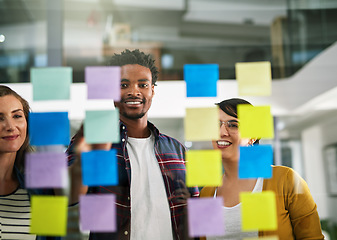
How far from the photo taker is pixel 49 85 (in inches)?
33.2

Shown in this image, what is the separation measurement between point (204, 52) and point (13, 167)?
2.28ft

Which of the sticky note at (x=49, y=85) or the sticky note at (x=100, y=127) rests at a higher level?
the sticky note at (x=49, y=85)

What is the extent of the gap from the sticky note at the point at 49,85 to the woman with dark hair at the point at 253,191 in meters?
0.42

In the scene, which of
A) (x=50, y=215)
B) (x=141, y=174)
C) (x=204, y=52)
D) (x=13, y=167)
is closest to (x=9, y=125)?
(x=13, y=167)

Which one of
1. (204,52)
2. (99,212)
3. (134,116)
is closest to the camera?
(99,212)

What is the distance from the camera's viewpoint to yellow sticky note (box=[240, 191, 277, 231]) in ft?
2.74

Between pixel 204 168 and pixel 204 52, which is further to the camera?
pixel 204 52

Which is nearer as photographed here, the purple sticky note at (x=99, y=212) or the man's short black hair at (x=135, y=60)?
the purple sticky note at (x=99, y=212)

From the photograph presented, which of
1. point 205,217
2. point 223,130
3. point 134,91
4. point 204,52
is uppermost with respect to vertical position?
point 204,52

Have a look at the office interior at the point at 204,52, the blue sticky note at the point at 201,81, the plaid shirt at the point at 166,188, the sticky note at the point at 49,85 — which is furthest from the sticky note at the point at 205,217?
the sticky note at the point at 49,85

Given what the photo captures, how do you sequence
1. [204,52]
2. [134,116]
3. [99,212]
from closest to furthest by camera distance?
[99,212], [134,116], [204,52]

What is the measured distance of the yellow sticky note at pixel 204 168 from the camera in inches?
32.4

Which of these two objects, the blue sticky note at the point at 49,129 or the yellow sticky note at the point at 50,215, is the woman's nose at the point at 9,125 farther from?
the yellow sticky note at the point at 50,215

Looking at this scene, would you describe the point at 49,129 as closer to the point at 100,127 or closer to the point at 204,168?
the point at 100,127
